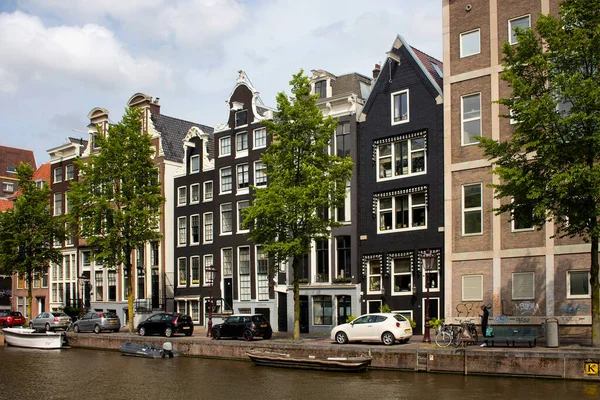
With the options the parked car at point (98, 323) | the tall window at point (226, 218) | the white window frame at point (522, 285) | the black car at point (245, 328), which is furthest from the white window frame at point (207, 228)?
the white window frame at point (522, 285)

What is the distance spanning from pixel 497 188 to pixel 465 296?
1133cm

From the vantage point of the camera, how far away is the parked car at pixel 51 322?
55.0 m

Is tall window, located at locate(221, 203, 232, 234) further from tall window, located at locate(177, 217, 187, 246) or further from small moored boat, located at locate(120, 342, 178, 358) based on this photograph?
small moored boat, located at locate(120, 342, 178, 358)

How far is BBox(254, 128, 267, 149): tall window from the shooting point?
5241 cm

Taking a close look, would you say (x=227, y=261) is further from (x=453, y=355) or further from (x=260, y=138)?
(x=453, y=355)

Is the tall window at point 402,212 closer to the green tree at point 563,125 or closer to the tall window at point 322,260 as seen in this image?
the tall window at point 322,260

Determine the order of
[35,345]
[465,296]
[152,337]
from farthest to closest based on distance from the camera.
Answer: [35,345] → [152,337] → [465,296]

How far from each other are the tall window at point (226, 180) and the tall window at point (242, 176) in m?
1.14

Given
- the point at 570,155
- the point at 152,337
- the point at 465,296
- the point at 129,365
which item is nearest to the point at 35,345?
the point at 152,337

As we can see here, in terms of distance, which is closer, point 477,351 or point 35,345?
point 477,351

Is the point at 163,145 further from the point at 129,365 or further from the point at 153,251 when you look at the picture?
the point at 129,365

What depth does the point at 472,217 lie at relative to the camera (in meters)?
40.6

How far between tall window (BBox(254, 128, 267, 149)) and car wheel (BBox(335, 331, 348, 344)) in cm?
1879

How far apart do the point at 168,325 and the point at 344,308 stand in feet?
35.2
